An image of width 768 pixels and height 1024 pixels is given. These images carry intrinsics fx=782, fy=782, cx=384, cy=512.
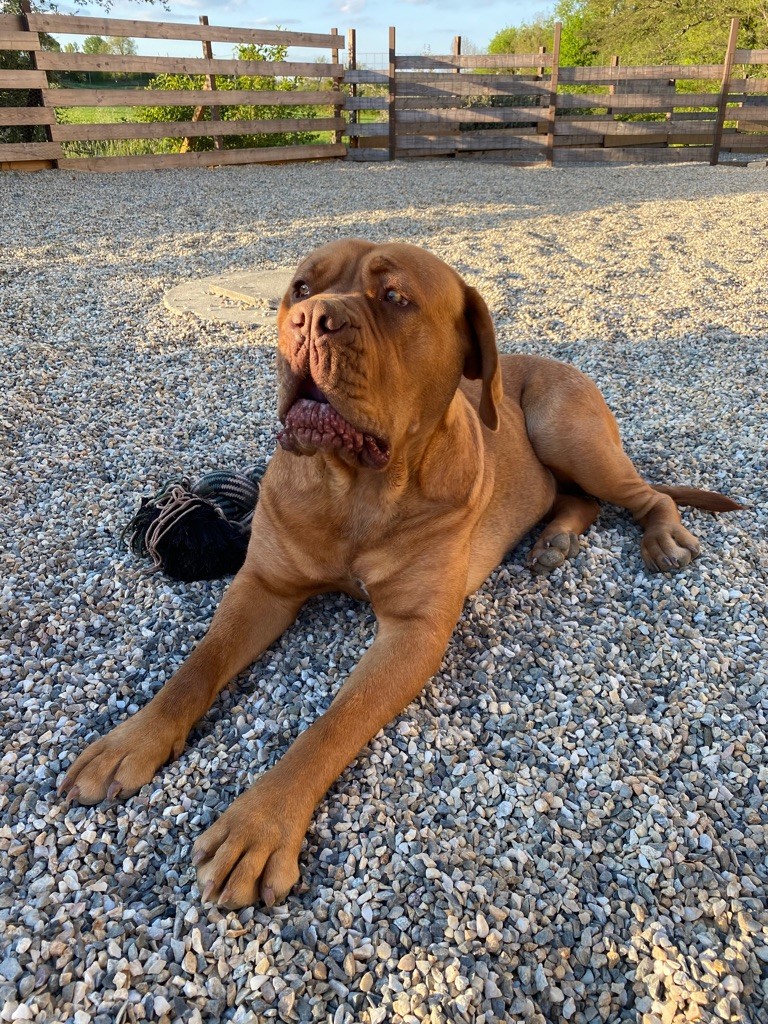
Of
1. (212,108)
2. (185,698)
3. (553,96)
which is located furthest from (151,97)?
(185,698)

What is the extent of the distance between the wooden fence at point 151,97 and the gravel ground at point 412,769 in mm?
8834

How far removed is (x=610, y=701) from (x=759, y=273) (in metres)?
7.45

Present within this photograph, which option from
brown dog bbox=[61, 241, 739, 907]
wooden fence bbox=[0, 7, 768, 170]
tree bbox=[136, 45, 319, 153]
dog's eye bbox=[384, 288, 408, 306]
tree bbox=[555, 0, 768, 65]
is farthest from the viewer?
tree bbox=[555, 0, 768, 65]

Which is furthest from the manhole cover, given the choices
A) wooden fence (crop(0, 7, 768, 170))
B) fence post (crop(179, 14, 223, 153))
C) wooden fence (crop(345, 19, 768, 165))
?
wooden fence (crop(345, 19, 768, 165))

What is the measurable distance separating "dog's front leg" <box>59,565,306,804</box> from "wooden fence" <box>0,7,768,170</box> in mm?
12283

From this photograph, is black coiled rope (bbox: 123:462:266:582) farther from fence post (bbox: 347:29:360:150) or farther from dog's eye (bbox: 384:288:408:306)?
fence post (bbox: 347:29:360:150)

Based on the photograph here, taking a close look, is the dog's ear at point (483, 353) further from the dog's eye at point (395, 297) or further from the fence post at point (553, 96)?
the fence post at point (553, 96)

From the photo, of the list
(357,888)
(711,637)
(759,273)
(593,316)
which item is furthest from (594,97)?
(357,888)

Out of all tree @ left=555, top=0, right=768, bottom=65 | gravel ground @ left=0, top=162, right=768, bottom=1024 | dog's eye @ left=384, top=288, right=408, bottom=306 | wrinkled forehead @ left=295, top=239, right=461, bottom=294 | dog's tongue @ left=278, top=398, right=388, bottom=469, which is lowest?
gravel ground @ left=0, top=162, right=768, bottom=1024

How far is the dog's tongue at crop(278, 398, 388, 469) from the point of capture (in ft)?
7.34

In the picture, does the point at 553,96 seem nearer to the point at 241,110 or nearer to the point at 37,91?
the point at 241,110

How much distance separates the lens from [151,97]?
1322cm

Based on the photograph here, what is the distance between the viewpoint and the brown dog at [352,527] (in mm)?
2090

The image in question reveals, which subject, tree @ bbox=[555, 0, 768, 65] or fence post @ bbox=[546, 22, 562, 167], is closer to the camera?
fence post @ bbox=[546, 22, 562, 167]
